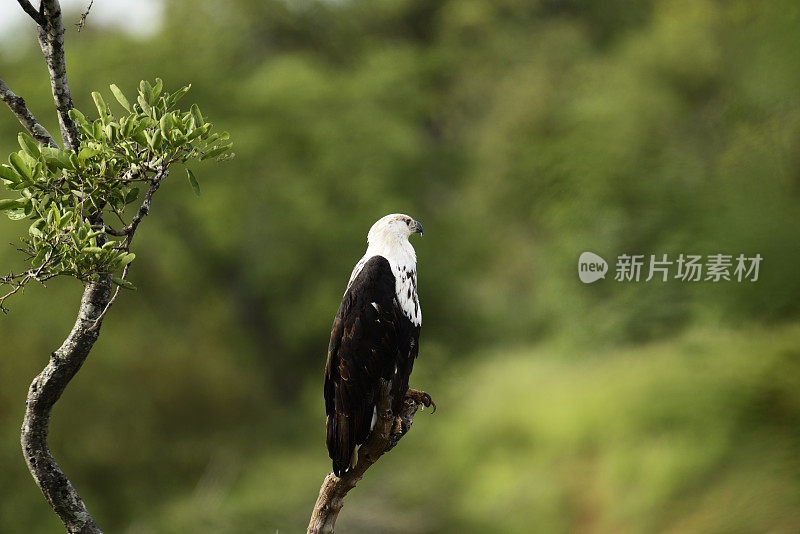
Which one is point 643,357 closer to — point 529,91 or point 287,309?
point 529,91

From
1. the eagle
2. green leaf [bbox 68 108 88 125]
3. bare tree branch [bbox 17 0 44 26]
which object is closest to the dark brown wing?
the eagle

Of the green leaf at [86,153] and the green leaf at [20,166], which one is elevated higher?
the green leaf at [86,153]

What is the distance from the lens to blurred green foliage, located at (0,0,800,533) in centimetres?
600

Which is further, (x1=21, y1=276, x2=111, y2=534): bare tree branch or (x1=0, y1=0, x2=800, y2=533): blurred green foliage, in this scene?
(x1=0, y1=0, x2=800, y2=533): blurred green foliage

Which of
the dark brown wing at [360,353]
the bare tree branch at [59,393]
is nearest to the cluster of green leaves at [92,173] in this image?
the bare tree branch at [59,393]

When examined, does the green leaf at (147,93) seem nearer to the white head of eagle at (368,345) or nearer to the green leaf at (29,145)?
the green leaf at (29,145)

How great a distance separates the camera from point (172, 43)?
7543 mm

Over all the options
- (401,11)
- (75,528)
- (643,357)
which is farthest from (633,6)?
(75,528)

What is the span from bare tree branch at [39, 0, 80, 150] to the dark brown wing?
897 millimetres

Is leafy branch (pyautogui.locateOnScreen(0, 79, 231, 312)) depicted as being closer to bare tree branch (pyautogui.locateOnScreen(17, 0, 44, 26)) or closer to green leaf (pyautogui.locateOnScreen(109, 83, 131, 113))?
green leaf (pyautogui.locateOnScreen(109, 83, 131, 113))

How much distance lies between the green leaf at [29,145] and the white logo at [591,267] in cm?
585

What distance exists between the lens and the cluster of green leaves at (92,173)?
5.46ft

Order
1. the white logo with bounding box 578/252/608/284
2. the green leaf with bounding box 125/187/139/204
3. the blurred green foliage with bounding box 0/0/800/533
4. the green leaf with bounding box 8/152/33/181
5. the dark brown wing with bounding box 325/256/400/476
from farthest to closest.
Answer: the white logo with bounding box 578/252/608/284 → the blurred green foliage with bounding box 0/0/800/533 → the dark brown wing with bounding box 325/256/400/476 → the green leaf with bounding box 125/187/139/204 → the green leaf with bounding box 8/152/33/181

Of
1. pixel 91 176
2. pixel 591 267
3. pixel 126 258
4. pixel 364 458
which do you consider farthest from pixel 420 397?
pixel 591 267
